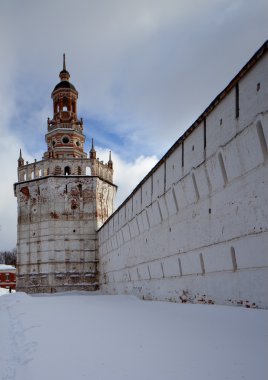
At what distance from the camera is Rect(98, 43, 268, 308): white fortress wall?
6.25 metres

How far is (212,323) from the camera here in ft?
17.4

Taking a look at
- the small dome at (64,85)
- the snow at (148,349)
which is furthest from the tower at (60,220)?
the snow at (148,349)

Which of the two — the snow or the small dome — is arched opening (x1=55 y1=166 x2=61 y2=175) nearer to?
the small dome

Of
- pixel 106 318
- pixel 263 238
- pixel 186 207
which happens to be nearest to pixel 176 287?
pixel 186 207

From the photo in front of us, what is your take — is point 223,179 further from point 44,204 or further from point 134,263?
point 44,204

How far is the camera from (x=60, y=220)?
26.1 m

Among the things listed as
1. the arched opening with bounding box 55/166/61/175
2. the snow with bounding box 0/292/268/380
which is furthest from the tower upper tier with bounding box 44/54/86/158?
the snow with bounding box 0/292/268/380

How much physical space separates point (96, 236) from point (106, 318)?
63.0 ft

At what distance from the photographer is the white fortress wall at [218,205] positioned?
6.25 meters

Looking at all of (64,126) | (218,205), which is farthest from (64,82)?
(218,205)

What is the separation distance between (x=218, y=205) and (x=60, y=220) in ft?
64.0

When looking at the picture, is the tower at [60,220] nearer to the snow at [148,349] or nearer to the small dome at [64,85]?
the small dome at [64,85]

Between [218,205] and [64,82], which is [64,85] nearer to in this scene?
[64,82]

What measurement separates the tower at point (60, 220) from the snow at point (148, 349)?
1934cm
